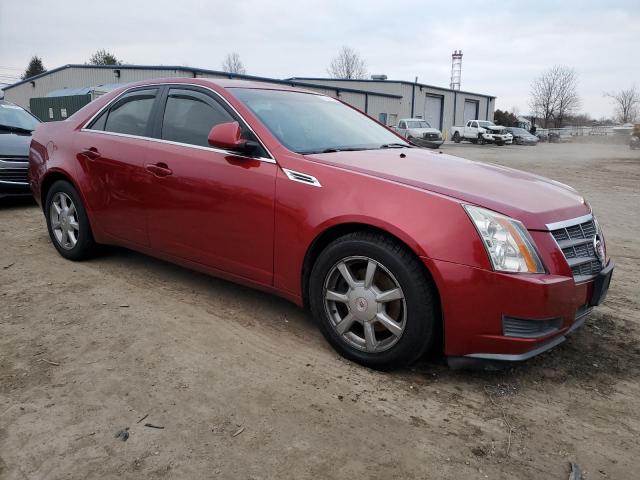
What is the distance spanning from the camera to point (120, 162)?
4070mm

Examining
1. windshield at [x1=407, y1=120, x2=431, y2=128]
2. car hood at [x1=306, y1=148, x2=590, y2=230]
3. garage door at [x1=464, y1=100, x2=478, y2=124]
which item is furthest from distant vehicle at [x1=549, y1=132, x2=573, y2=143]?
car hood at [x1=306, y1=148, x2=590, y2=230]

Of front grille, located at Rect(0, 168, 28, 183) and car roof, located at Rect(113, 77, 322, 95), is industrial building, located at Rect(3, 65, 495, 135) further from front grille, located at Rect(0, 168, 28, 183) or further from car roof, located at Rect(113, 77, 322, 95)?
car roof, located at Rect(113, 77, 322, 95)

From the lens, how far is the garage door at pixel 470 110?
56037mm

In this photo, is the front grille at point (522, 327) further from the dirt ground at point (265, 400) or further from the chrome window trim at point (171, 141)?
the chrome window trim at point (171, 141)

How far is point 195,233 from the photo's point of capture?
362cm

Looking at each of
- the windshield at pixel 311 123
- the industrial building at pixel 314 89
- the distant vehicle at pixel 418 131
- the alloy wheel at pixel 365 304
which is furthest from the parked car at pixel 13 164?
the distant vehicle at pixel 418 131

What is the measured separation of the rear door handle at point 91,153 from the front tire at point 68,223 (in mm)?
383

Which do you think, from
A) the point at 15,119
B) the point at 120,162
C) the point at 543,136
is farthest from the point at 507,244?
the point at 543,136

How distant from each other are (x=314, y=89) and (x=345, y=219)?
86.7ft

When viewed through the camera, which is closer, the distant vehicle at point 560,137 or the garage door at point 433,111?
the garage door at point 433,111

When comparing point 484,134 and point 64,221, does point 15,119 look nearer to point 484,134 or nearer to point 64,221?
point 64,221

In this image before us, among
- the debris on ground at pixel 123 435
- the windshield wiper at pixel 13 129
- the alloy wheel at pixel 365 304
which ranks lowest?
the debris on ground at pixel 123 435

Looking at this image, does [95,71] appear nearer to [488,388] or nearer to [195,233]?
[195,233]

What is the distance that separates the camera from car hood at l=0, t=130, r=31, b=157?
7.25 m
